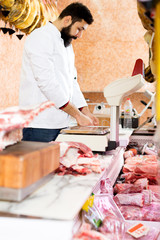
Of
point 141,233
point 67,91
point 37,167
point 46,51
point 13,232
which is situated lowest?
point 141,233

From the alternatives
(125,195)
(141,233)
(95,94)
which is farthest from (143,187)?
(95,94)

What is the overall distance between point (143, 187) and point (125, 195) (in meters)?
0.23

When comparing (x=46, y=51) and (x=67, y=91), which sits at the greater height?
(x=46, y=51)

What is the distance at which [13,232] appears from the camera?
0.69 metres

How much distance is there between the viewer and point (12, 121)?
2.64 feet

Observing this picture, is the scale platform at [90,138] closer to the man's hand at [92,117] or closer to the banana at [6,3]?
the man's hand at [92,117]

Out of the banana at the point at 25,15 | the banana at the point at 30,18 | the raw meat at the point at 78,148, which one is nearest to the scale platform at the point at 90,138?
the raw meat at the point at 78,148

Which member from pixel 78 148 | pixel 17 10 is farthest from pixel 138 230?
pixel 17 10

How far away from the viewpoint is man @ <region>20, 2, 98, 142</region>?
Result: 215 cm

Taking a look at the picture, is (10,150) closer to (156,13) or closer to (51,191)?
(51,191)

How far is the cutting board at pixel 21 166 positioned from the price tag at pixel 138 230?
21.9 inches

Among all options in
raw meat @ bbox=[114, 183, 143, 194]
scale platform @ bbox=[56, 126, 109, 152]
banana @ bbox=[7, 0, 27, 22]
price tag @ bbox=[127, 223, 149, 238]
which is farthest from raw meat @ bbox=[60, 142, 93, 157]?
banana @ bbox=[7, 0, 27, 22]

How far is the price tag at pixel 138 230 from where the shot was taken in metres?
1.14

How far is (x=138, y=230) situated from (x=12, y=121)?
0.76m
